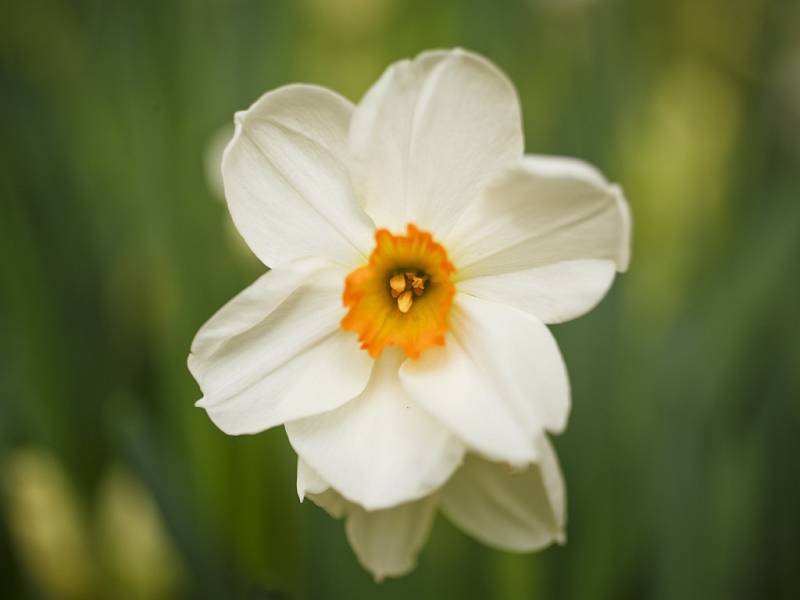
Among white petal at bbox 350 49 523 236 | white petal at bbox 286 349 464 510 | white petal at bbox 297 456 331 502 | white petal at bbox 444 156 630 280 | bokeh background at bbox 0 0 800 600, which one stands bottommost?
bokeh background at bbox 0 0 800 600

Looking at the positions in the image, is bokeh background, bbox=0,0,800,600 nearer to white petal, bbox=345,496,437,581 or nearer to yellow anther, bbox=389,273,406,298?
white petal, bbox=345,496,437,581

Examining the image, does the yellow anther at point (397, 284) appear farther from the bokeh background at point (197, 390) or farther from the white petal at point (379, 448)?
the bokeh background at point (197, 390)

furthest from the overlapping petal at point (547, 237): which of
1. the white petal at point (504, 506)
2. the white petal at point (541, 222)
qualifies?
the white petal at point (504, 506)

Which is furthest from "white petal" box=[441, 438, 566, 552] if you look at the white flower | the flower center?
the flower center

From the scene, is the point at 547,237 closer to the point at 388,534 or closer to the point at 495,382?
the point at 495,382

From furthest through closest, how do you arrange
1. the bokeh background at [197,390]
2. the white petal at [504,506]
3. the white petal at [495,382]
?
1. the bokeh background at [197,390]
2. the white petal at [504,506]
3. the white petal at [495,382]

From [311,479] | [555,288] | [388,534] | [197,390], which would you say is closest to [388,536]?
[388,534]
